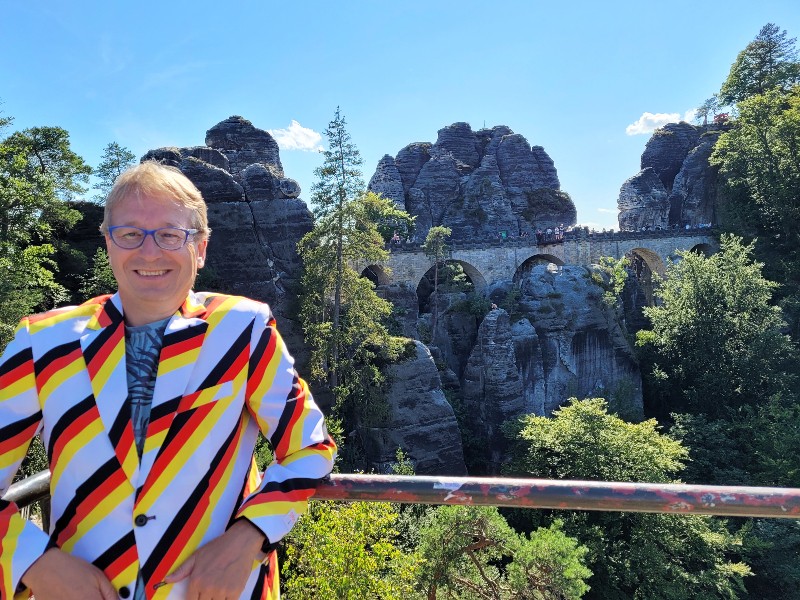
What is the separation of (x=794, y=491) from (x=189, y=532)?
2.00 m

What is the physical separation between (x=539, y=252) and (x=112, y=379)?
1216 inches

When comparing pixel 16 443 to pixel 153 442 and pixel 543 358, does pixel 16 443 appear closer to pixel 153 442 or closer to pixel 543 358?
pixel 153 442

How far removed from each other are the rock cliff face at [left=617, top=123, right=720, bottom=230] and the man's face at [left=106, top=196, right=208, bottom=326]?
38861 millimetres

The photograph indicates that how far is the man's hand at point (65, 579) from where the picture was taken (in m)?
1.26

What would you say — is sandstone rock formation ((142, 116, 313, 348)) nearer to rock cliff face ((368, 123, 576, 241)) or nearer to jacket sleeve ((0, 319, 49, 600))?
jacket sleeve ((0, 319, 49, 600))

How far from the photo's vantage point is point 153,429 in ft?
4.43

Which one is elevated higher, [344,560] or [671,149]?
[671,149]

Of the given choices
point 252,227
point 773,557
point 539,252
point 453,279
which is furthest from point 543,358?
point 252,227

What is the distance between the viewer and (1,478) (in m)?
1.34

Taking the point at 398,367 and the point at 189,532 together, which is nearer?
the point at 189,532

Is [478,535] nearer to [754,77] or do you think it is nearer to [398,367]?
[398,367]

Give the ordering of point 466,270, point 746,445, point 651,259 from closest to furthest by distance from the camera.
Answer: point 746,445, point 466,270, point 651,259

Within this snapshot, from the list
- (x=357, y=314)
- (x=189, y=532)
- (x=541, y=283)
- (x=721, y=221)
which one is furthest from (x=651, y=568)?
(x=721, y=221)

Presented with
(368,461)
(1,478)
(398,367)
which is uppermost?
(1,478)
